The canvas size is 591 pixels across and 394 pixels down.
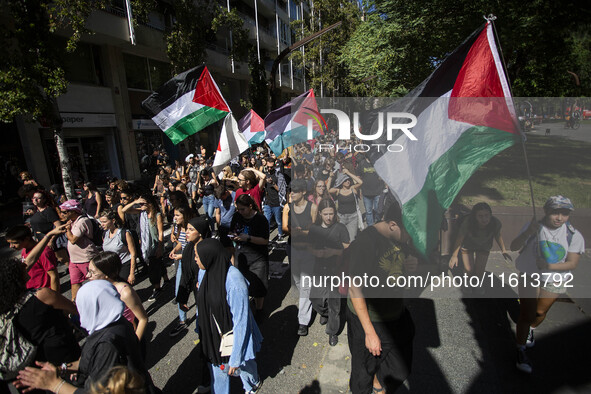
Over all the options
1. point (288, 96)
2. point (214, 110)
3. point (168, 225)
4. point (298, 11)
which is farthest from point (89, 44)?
point (298, 11)

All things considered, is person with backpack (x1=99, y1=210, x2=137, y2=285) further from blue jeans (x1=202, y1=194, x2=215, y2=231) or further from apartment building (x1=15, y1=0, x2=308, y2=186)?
apartment building (x1=15, y1=0, x2=308, y2=186)

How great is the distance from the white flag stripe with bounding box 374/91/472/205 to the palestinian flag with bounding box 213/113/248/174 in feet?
12.7

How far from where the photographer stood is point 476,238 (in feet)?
14.2

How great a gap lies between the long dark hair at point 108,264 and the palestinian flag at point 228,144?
3.72 m

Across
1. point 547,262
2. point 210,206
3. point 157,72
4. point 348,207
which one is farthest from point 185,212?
point 157,72

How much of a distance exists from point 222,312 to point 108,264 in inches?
40.6

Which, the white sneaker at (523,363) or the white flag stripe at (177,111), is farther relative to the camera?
the white flag stripe at (177,111)

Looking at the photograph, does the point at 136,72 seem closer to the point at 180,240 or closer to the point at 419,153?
the point at 180,240

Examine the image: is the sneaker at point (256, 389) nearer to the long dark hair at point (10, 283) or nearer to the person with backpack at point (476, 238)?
the long dark hair at point (10, 283)

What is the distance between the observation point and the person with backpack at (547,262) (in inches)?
125

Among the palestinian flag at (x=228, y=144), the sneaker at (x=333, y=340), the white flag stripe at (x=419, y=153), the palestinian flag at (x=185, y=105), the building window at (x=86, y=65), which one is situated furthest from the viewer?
the building window at (x=86, y=65)

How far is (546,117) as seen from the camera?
25.4 meters

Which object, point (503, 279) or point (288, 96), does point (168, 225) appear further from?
point (288, 96)

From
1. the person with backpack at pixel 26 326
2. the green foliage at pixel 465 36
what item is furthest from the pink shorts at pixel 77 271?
the green foliage at pixel 465 36
